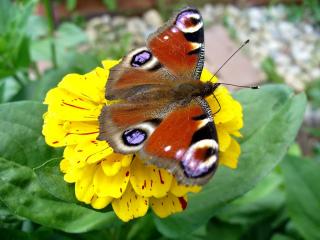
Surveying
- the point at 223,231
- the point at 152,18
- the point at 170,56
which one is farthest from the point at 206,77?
the point at 152,18

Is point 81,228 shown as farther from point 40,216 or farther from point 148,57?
point 148,57

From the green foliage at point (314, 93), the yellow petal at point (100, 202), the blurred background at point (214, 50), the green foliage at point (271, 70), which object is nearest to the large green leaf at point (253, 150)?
the blurred background at point (214, 50)

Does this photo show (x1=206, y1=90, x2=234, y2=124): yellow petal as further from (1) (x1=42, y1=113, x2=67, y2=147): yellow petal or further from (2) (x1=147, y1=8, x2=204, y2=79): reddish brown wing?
(1) (x1=42, y1=113, x2=67, y2=147): yellow petal

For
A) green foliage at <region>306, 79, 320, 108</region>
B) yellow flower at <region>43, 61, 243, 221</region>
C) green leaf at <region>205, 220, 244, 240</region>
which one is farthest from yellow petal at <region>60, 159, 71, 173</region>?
green foliage at <region>306, 79, 320, 108</region>

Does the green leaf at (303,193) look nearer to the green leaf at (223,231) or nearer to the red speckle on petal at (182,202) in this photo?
the green leaf at (223,231)

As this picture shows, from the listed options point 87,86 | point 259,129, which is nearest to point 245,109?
point 259,129

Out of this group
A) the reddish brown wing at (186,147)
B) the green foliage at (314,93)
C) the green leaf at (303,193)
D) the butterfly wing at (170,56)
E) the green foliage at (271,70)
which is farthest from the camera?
the green foliage at (271,70)

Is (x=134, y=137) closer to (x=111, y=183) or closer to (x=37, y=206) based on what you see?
(x=111, y=183)
